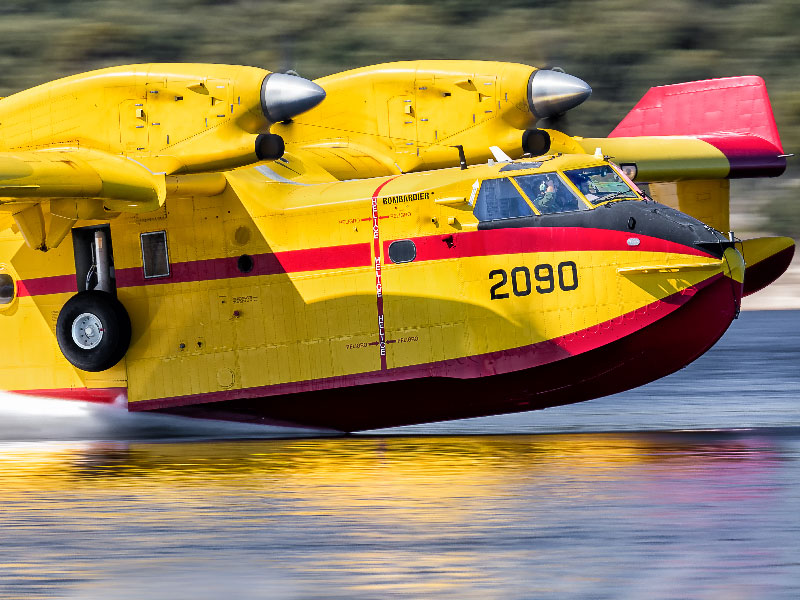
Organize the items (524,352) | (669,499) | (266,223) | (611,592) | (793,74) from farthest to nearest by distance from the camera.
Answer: (793,74), (266,223), (524,352), (669,499), (611,592)

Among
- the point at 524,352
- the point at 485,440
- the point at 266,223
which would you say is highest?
the point at 266,223

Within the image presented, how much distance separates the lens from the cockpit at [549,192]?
14133mm

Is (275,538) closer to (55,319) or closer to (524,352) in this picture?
(524,352)

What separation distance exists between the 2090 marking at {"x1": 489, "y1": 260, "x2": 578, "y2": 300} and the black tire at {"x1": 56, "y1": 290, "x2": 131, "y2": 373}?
4161 mm

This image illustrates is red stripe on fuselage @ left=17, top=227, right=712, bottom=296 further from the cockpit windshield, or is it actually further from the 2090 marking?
the cockpit windshield

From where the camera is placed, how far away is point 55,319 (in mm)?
16172

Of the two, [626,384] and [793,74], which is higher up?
[793,74]

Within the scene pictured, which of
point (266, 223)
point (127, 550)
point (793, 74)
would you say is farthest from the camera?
point (793, 74)

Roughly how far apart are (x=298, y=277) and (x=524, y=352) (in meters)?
2.55

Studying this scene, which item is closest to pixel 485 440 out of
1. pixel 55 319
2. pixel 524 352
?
pixel 524 352

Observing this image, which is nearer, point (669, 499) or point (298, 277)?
point (669, 499)

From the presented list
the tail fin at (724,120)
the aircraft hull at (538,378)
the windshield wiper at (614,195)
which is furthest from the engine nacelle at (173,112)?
the tail fin at (724,120)

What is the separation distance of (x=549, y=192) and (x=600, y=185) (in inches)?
20.2

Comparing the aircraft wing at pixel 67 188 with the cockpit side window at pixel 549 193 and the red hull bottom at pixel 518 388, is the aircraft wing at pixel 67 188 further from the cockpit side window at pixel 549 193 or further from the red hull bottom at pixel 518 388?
the cockpit side window at pixel 549 193
